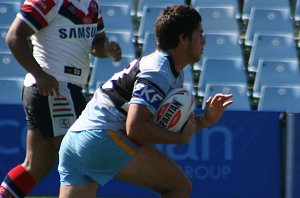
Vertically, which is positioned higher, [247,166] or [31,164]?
[31,164]

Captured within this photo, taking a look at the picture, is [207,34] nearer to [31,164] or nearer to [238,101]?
[238,101]

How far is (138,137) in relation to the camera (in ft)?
11.4

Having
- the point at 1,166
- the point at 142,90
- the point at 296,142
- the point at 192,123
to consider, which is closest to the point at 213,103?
the point at 192,123

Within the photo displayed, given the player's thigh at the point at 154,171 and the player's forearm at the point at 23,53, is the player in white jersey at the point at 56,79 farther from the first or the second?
the player's thigh at the point at 154,171

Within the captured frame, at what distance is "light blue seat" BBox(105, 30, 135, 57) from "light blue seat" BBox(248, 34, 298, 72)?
→ 53.2 inches

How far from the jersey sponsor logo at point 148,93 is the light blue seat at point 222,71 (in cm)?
497

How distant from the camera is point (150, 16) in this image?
9.09 meters

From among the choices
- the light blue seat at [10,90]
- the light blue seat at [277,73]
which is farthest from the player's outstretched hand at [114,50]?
the light blue seat at [277,73]

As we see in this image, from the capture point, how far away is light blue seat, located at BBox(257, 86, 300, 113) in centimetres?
823

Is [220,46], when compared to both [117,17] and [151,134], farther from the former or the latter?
[151,134]

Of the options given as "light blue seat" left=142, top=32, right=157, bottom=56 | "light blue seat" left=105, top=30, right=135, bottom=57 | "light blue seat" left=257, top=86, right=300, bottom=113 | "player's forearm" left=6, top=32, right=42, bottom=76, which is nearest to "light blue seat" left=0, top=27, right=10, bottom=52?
"light blue seat" left=105, top=30, right=135, bottom=57

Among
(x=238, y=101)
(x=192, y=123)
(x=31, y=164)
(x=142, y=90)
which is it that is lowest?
(x=238, y=101)

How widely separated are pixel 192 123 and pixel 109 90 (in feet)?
1.37

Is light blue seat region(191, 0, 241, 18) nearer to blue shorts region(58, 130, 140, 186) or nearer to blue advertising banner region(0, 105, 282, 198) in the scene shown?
blue advertising banner region(0, 105, 282, 198)
